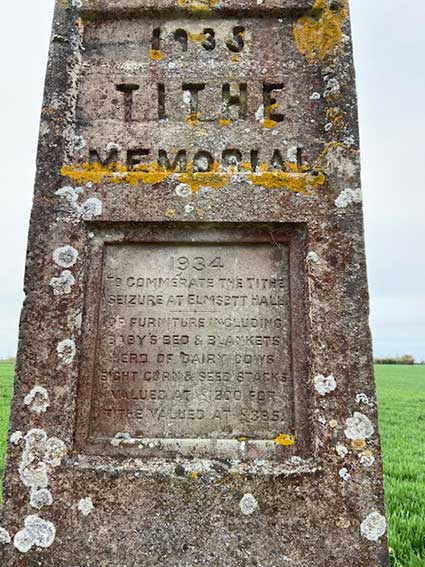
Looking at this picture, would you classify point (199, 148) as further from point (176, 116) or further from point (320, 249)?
point (320, 249)

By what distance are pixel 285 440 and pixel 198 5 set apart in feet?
9.41

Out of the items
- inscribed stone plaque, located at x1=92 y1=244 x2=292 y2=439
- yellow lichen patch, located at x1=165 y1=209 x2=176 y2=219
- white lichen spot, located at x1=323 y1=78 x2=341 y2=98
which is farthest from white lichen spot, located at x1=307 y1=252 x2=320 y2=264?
white lichen spot, located at x1=323 y1=78 x2=341 y2=98

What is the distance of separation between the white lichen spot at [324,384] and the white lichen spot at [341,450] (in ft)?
0.93

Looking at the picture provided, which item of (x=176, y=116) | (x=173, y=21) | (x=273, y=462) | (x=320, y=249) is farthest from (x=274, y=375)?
(x=173, y=21)

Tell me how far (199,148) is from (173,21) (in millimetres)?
992

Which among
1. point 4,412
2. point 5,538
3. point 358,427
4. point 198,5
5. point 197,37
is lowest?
point 5,538

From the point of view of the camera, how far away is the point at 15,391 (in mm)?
2984

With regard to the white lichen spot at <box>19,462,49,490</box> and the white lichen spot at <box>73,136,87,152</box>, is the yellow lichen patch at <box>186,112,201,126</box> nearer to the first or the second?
the white lichen spot at <box>73,136,87,152</box>

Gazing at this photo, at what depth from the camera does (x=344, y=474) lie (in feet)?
9.21

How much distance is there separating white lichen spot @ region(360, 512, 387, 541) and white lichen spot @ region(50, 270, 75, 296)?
2054 millimetres

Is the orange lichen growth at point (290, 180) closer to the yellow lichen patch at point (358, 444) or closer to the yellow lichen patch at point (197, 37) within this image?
the yellow lichen patch at point (197, 37)

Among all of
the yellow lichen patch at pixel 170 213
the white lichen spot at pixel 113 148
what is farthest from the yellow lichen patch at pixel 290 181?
the white lichen spot at pixel 113 148

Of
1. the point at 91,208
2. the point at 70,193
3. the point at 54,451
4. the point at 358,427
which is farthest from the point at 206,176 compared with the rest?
the point at 54,451

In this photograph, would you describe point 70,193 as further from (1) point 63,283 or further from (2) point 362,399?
(2) point 362,399
